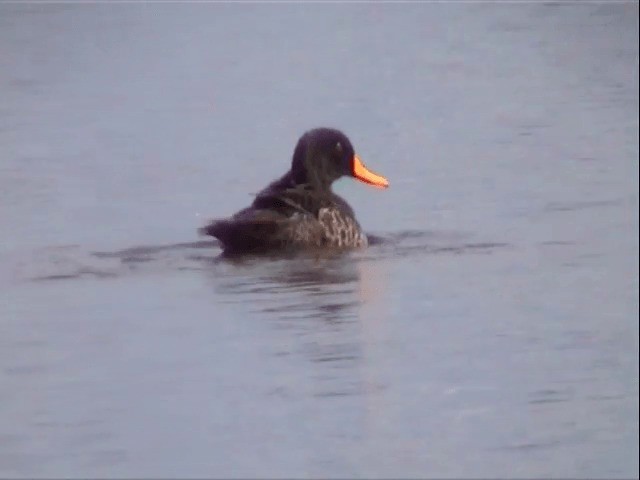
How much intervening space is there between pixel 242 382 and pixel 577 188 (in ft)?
17.5

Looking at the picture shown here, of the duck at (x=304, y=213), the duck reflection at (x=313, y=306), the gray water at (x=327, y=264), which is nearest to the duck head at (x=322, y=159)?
the duck at (x=304, y=213)

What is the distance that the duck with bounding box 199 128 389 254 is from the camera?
38.3 feet

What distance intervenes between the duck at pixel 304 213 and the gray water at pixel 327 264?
149 mm

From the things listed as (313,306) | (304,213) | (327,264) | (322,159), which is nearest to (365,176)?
(322,159)

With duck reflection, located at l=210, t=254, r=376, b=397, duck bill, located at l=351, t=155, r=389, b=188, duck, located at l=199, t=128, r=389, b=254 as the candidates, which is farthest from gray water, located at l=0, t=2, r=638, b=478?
duck bill, located at l=351, t=155, r=389, b=188

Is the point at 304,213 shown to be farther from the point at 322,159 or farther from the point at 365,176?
the point at 365,176

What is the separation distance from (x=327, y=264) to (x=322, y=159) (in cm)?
103

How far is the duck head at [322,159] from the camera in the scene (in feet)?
40.8

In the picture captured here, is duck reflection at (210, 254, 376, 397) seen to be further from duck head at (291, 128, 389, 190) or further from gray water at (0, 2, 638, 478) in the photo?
duck head at (291, 128, 389, 190)

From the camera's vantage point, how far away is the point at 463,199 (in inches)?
549

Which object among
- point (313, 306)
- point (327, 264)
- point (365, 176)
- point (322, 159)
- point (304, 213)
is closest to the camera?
point (313, 306)

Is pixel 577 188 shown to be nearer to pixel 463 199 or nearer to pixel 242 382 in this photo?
pixel 463 199

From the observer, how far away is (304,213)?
11930 mm

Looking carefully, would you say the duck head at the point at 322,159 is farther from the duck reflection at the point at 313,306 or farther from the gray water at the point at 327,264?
the duck reflection at the point at 313,306
